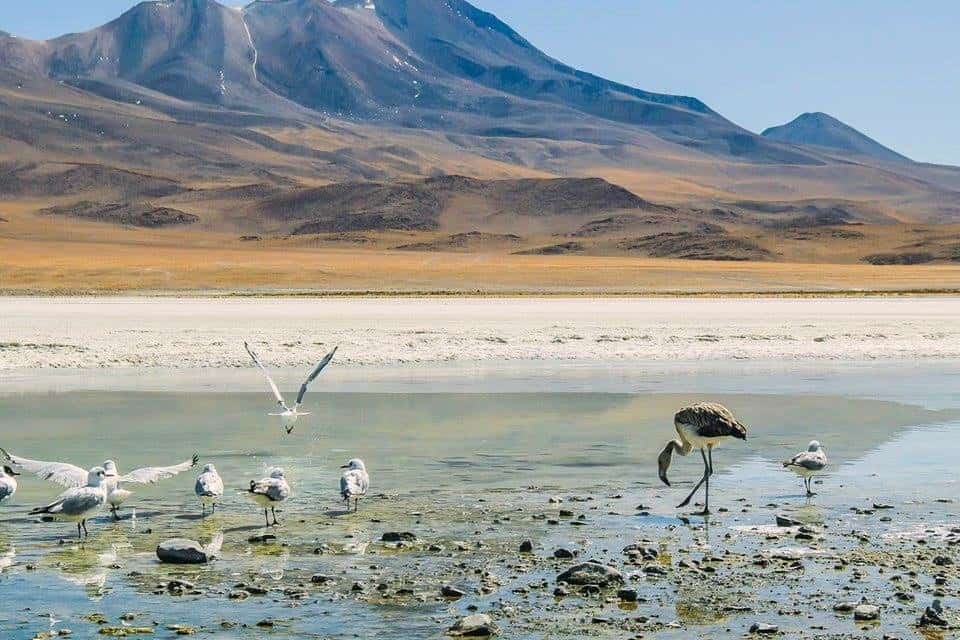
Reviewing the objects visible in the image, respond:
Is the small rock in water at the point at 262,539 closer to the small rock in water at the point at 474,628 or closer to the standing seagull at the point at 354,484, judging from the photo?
the standing seagull at the point at 354,484

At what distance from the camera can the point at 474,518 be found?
35.7ft

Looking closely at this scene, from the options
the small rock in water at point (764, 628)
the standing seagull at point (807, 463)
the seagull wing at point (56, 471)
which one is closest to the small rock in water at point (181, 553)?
the seagull wing at point (56, 471)

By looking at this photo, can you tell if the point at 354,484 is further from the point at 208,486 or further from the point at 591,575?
the point at 591,575

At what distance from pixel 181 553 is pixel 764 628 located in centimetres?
394

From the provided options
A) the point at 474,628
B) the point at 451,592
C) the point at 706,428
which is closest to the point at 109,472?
the point at 451,592

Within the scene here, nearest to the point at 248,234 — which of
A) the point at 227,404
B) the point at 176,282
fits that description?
the point at 176,282

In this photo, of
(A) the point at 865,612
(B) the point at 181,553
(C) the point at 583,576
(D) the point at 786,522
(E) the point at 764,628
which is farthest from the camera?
(D) the point at 786,522

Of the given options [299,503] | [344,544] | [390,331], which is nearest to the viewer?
[344,544]

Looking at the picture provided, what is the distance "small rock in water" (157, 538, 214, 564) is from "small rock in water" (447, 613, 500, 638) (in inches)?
95.6

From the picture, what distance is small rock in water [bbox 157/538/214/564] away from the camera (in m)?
9.34

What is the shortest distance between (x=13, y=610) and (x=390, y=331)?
2299 cm

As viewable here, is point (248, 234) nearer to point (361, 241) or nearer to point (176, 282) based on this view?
point (361, 241)

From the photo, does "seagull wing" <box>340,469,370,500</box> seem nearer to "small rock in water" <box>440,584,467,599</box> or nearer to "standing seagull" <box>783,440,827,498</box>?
"small rock in water" <box>440,584,467,599</box>

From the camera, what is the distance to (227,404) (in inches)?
751
